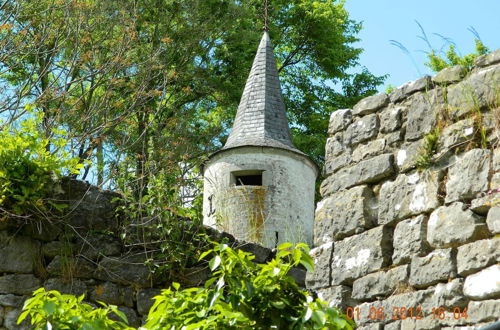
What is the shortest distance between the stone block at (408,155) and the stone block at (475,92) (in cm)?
28

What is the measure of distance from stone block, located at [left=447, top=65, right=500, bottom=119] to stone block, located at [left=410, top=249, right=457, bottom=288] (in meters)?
0.80

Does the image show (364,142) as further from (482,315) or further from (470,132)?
(482,315)

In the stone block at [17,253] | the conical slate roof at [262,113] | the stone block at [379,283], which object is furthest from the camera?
the conical slate roof at [262,113]

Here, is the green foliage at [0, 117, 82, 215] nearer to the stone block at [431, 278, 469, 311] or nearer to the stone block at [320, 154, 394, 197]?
the stone block at [320, 154, 394, 197]

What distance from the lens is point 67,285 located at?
21.4 ft

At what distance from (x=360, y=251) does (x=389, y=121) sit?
0.81m

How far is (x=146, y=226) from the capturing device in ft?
22.9

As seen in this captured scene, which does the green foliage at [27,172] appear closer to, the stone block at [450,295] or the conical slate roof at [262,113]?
the stone block at [450,295]

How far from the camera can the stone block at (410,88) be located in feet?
15.2

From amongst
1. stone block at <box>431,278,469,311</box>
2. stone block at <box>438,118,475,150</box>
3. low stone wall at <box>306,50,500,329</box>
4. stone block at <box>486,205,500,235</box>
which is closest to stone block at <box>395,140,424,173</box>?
low stone wall at <box>306,50,500,329</box>

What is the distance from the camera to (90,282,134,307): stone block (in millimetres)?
6609

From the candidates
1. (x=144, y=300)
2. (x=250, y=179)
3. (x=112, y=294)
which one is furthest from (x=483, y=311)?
(x=250, y=179)
